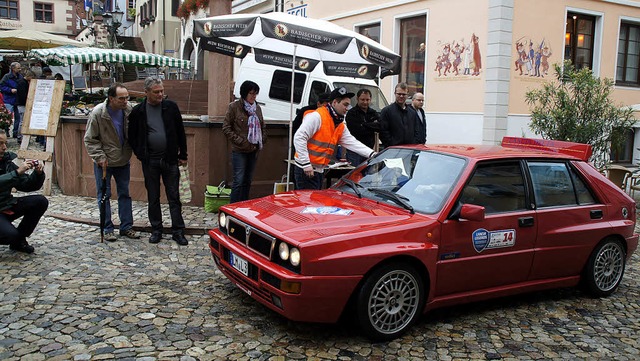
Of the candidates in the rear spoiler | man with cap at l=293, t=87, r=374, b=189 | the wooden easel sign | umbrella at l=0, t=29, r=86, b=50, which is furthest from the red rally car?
umbrella at l=0, t=29, r=86, b=50

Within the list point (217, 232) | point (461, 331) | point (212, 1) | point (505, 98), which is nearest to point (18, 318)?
point (217, 232)

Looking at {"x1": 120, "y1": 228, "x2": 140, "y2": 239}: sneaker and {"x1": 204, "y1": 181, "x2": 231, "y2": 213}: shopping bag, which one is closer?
{"x1": 120, "y1": 228, "x2": 140, "y2": 239}: sneaker

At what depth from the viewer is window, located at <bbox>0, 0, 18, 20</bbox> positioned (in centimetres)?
5209

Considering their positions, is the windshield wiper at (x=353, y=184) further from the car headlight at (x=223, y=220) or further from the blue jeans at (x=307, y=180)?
the blue jeans at (x=307, y=180)

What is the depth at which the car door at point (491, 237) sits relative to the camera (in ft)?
15.1

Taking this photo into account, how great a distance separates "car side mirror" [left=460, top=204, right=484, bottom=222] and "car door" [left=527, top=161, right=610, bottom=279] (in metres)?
0.93

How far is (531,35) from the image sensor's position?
1384cm

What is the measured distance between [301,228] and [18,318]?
7.67ft

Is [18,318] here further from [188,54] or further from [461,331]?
[188,54]

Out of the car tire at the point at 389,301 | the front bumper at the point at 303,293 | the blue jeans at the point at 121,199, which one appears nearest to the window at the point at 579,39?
the blue jeans at the point at 121,199

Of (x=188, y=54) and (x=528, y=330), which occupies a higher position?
(x=188, y=54)

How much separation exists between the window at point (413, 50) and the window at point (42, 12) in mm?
48652

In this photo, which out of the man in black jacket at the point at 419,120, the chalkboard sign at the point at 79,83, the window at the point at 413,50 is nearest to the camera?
the man in black jacket at the point at 419,120

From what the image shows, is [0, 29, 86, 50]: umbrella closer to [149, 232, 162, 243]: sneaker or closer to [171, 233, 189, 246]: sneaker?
[149, 232, 162, 243]: sneaker
